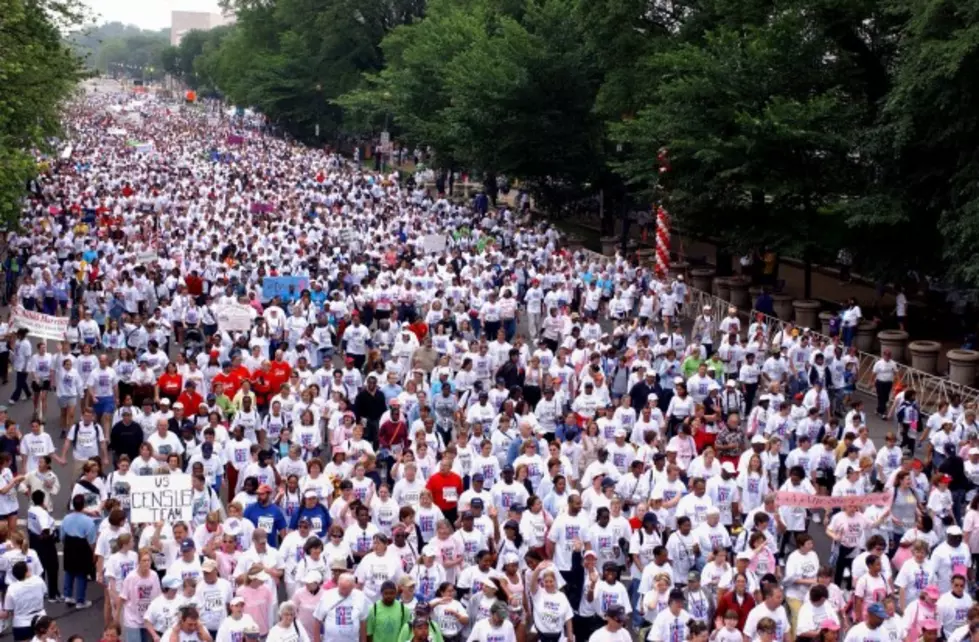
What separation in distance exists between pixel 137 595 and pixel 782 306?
2059cm

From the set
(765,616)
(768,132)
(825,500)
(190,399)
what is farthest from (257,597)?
(768,132)

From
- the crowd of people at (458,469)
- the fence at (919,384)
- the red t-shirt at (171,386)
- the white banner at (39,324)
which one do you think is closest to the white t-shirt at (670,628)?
the crowd of people at (458,469)

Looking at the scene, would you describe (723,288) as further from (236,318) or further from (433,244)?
(236,318)

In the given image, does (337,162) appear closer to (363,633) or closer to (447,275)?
(447,275)

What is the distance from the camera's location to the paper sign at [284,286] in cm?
2427

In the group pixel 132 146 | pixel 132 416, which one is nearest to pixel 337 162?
pixel 132 146

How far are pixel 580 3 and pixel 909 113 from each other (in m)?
12.9

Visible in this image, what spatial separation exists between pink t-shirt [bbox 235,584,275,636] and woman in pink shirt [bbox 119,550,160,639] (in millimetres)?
746

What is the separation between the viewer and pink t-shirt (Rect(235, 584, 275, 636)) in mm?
10406

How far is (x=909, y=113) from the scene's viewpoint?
974 inches

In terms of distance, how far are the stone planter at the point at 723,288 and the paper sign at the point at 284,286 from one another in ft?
35.8

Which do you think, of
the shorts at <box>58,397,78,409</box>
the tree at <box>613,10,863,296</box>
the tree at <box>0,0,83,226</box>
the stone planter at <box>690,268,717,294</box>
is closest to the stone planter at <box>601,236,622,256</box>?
the stone planter at <box>690,268,717,294</box>

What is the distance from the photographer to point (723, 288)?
31.6 metres

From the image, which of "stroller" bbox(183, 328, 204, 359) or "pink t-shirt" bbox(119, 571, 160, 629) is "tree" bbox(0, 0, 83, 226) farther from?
"pink t-shirt" bbox(119, 571, 160, 629)
